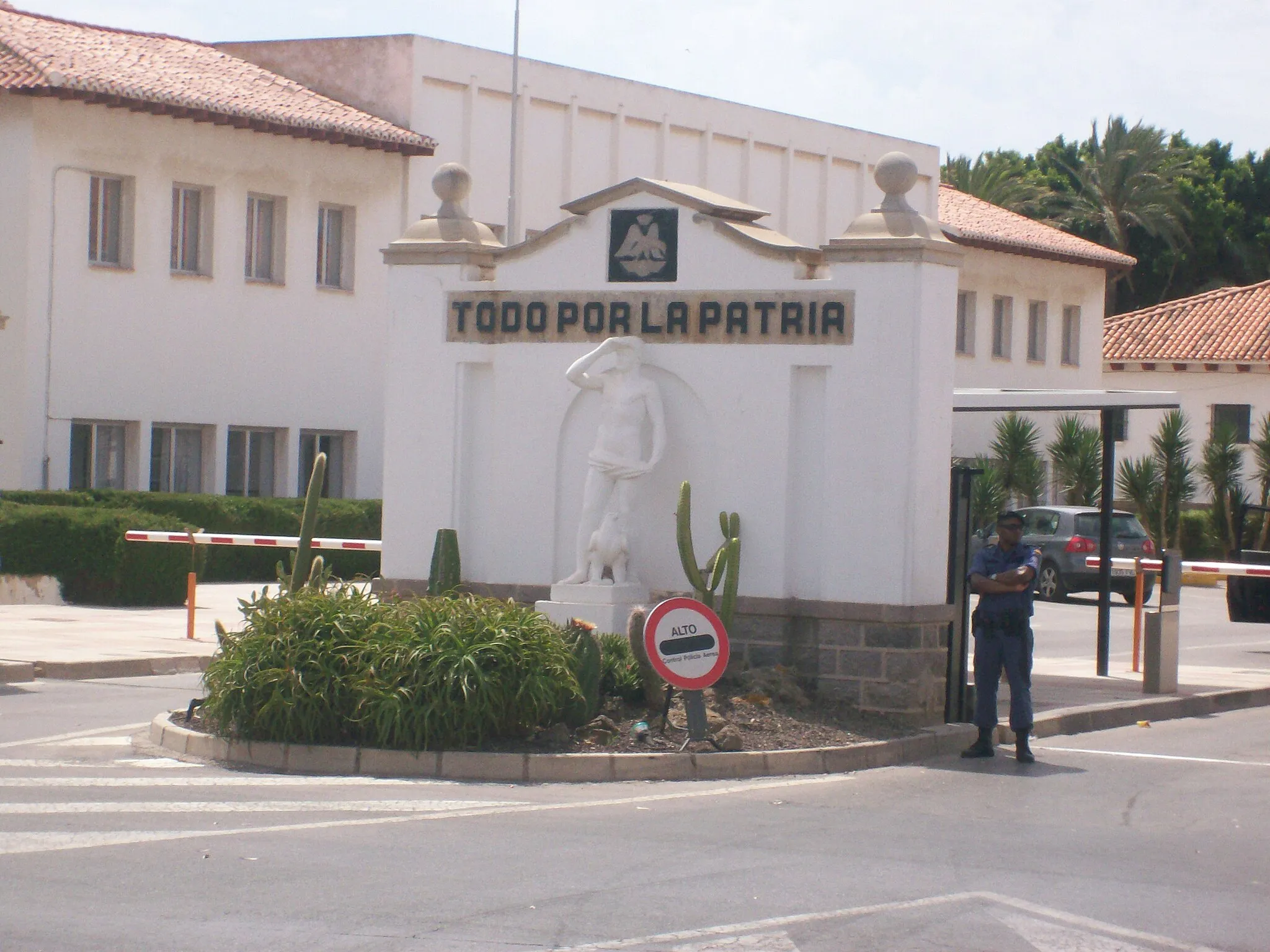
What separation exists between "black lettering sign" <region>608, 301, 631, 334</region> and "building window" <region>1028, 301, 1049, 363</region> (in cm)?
3562

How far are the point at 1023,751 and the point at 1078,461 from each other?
88.7 feet

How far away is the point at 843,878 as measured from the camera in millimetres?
8078

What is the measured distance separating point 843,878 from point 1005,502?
31.2 meters

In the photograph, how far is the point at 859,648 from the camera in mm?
13188

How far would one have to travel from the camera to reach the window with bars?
31.6 m

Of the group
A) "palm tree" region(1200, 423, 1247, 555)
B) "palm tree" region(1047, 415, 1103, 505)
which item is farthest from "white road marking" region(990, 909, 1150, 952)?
"palm tree" region(1200, 423, 1247, 555)

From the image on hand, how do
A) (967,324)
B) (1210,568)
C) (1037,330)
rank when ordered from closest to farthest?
(1210,568) < (967,324) < (1037,330)

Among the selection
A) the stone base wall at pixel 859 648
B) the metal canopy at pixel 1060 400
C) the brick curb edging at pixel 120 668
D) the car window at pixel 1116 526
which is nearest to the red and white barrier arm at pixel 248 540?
the brick curb edging at pixel 120 668

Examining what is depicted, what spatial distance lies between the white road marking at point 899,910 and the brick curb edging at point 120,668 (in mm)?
9556

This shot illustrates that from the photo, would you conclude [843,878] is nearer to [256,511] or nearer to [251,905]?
[251,905]

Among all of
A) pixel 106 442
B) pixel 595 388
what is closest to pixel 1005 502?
pixel 106 442

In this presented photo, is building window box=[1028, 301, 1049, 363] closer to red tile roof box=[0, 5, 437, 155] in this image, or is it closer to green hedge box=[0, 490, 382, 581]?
red tile roof box=[0, 5, 437, 155]

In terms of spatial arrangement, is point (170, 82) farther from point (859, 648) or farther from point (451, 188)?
point (859, 648)

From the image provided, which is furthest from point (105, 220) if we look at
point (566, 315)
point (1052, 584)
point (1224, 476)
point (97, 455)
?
point (1224, 476)
